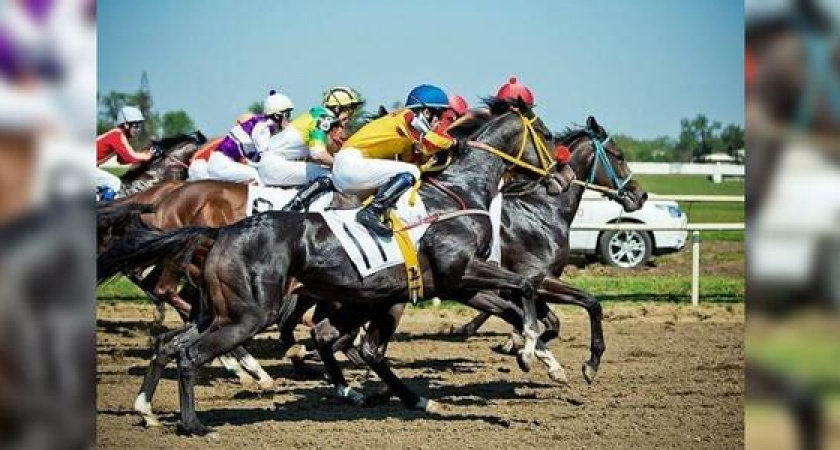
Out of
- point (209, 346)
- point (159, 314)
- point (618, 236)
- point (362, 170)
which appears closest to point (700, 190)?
point (618, 236)

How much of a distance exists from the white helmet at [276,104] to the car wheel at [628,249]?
8.82 meters

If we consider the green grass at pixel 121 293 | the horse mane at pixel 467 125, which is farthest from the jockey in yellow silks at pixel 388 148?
the green grass at pixel 121 293

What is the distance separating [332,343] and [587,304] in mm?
2060

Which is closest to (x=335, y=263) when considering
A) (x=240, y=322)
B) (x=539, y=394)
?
(x=240, y=322)

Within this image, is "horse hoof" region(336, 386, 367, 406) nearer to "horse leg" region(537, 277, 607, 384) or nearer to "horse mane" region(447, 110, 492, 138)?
"horse leg" region(537, 277, 607, 384)

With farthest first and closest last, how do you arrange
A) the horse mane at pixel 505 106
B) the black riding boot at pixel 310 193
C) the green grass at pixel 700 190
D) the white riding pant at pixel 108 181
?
the green grass at pixel 700 190 < the white riding pant at pixel 108 181 < the black riding boot at pixel 310 193 < the horse mane at pixel 505 106

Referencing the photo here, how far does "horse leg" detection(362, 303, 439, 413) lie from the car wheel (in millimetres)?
11278

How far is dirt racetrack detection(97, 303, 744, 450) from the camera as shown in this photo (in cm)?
658

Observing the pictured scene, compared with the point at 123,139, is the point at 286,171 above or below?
below

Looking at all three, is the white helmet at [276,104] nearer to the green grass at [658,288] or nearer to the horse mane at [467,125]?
the horse mane at [467,125]

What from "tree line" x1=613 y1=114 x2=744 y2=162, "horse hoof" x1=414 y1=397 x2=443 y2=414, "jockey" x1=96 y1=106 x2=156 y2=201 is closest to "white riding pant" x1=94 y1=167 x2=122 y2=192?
"jockey" x1=96 y1=106 x2=156 y2=201

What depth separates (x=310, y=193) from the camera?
8.77 m

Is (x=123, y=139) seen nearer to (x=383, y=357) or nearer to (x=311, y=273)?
(x=383, y=357)

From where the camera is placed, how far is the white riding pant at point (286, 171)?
972 centimetres
